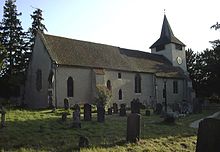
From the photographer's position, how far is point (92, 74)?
34625 millimetres

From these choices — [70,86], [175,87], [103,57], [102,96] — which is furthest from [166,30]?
[70,86]

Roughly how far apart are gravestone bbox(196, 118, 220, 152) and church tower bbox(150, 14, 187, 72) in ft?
141

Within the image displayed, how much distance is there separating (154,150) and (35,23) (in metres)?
39.5

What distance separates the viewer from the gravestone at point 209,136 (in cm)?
680

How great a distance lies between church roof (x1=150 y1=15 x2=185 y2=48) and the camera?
50.0 m

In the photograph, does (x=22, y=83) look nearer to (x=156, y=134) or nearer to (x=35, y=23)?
(x=35, y=23)

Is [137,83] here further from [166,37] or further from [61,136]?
[61,136]

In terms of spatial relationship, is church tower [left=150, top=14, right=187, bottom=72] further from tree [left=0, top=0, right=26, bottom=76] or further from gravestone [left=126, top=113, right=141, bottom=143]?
gravestone [left=126, top=113, right=141, bottom=143]

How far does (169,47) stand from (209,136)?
143 feet

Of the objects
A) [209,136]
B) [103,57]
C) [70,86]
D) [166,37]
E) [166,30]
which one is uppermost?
[166,30]

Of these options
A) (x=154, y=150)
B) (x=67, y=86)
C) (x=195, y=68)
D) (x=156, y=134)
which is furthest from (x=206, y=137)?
(x=195, y=68)

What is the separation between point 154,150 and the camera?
10938 mm

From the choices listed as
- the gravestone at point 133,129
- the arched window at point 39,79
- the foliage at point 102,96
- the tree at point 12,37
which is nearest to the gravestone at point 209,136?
the gravestone at point 133,129

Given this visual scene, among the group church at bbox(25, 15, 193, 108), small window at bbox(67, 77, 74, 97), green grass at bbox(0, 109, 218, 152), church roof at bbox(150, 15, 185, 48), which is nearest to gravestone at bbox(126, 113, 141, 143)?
green grass at bbox(0, 109, 218, 152)
